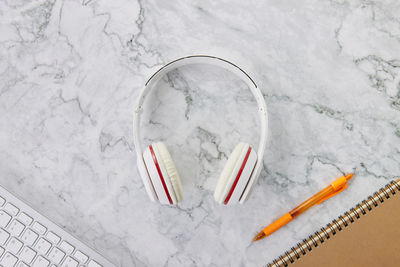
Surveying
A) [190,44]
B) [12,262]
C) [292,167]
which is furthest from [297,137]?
[12,262]

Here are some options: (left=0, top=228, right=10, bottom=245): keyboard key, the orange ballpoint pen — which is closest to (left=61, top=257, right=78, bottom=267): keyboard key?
(left=0, top=228, right=10, bottom=245): keyboard key

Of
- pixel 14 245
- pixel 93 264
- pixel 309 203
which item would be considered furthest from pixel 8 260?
pixel 309 203

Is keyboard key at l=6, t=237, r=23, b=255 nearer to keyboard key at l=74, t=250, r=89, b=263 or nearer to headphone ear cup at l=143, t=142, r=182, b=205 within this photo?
keyboard key at l=74, t=250, r=89, b=263

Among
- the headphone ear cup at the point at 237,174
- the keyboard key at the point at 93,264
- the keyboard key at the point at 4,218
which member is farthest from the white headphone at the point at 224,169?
the keyboard key at the point at 4,218

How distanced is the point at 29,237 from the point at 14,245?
0.09ft

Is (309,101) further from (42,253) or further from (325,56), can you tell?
(42,253)

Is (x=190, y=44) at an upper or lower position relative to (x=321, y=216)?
upper

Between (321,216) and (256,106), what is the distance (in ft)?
0.77

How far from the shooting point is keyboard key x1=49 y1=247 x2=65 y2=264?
0.69m

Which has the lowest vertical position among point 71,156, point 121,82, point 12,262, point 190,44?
point 12,262

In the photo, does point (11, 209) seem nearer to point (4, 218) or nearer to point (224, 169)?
point (4, 218)

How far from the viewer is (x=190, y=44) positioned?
0.73m

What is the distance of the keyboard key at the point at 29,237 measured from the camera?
0.69 meters

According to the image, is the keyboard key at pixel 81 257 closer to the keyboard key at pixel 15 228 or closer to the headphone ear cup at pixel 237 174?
the keyboard key at pixel 15 228
